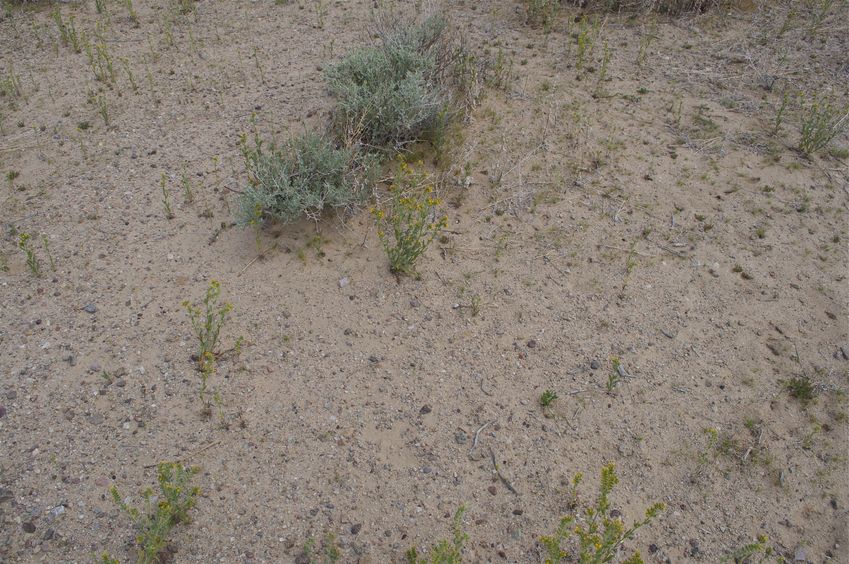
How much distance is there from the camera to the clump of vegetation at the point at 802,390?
151 inches

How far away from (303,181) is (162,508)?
7.62ft

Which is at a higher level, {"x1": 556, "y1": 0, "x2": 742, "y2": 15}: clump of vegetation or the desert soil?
{"x1": 556, "y1": 0, "x2": 742, "y2": 15}: clump of vegetation

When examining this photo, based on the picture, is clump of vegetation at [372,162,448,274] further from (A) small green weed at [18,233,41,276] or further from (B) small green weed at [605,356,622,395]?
(A) small green weed at [18,233,41,276]

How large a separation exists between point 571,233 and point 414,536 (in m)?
2.48

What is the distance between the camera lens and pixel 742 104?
5.93m

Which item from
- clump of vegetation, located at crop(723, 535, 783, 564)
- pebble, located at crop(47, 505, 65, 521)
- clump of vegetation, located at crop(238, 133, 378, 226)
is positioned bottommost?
clump of vegetation, located at crop(723, 535, 783, 564)

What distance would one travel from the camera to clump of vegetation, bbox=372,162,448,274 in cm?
421

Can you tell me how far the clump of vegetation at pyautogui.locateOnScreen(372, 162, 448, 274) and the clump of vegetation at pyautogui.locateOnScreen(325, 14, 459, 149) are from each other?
1.21 ft

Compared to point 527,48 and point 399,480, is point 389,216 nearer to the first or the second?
point 399,480

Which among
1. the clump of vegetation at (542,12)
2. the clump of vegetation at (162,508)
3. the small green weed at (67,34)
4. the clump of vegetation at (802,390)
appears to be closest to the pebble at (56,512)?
the clump of vegetation at (162,508)

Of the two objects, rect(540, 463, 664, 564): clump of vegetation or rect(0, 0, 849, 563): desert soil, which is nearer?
rect(540, 463, 664, 564): clump of vegetation

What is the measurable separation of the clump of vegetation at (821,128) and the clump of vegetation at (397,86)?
9.57 feet

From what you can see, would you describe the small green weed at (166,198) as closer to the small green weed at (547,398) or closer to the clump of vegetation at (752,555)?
the small green weed at (547,398)

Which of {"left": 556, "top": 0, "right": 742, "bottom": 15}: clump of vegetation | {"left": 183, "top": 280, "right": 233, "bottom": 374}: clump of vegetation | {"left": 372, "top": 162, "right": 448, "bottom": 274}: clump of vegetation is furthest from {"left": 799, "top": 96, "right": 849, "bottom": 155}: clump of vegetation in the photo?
{"left": 183, "top": 280, "right": 233, "bottom": 374}: clump of vegetation
